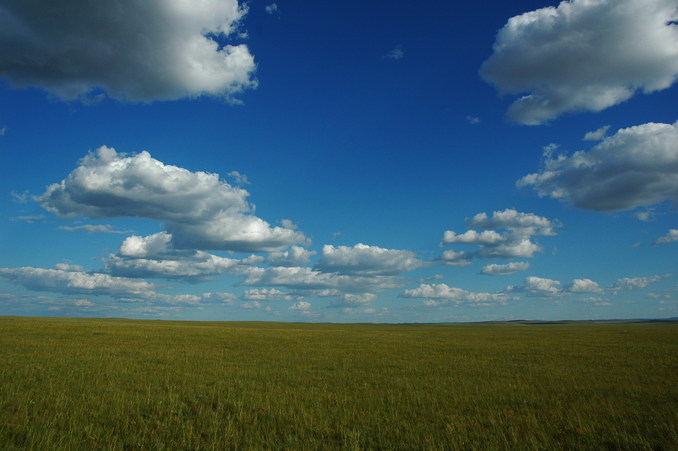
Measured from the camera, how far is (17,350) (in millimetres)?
27391

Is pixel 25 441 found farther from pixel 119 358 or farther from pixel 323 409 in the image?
pixel 119 358

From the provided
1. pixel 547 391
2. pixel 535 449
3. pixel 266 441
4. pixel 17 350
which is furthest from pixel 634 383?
pixel 17 350

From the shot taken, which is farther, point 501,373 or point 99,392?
point 501,373

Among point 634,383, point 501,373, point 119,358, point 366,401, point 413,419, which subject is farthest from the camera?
point 119,358

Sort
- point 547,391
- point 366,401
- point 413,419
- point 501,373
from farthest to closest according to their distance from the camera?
point 501,373, point 547,391, point 366,401, point 413,419

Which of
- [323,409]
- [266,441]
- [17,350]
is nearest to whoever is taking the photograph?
[266,441]

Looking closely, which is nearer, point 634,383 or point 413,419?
point 413,419

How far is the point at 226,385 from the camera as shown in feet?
56.5

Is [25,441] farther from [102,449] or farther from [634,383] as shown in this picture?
[634,383]

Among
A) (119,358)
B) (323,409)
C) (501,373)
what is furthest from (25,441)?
(501,373)

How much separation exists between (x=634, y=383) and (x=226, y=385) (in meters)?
18.5

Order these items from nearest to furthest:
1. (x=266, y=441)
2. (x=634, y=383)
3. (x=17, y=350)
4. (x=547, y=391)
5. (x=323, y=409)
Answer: (x=266, y=441) < (x=323, y=409) < (x=547, y=391) < (x=634, y=383) < (x=17, y=350)

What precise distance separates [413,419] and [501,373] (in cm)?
1155

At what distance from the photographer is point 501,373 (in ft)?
70.8
